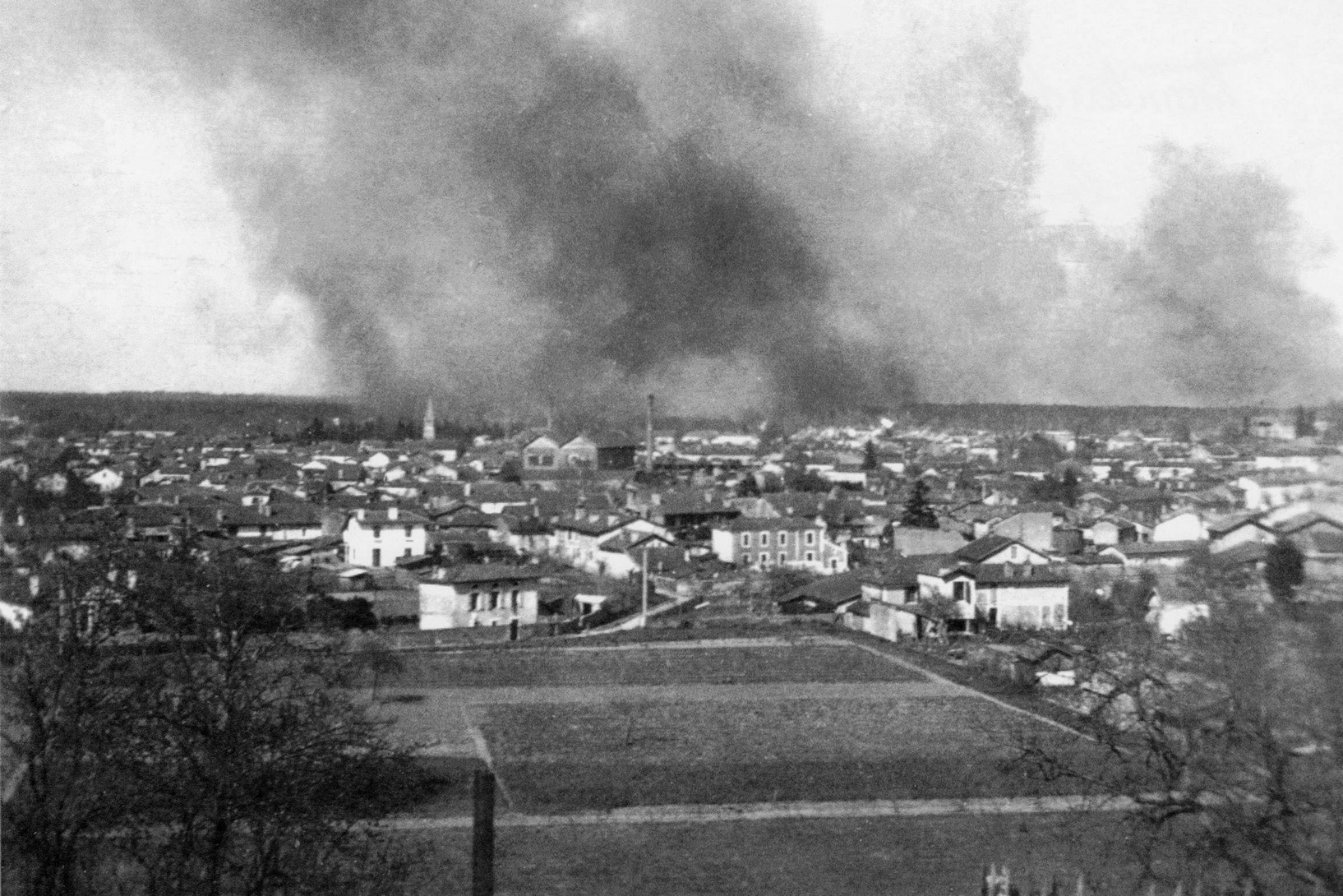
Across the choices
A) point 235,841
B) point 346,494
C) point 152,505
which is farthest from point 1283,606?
point 346,494

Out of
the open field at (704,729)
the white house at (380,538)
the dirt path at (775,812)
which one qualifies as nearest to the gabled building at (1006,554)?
the open field at (704,729)

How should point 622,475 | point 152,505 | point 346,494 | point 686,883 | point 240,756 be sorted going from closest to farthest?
1. point 240,756
2. point 686,883
3. point 152,505
4. point 346,494
5. point 622,475

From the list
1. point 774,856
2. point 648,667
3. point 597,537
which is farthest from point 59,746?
point 597,537

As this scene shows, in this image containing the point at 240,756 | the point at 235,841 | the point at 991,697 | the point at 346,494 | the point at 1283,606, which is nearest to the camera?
the point at 1283,606

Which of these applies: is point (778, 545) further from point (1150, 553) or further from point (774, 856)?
point (774, 856)

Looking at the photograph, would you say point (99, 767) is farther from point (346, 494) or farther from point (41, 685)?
point (346, 494)

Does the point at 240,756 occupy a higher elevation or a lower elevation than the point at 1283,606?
lower

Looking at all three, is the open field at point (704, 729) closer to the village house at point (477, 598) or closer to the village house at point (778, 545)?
the village house at point (477, 598)
